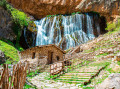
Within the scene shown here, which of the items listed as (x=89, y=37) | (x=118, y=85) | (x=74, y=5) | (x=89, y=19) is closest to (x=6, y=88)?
(x=118, y=85)

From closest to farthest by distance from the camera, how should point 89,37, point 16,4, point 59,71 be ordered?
point 59,71 → point 89,37 → point 16,4

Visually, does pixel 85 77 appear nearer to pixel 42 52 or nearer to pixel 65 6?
pixel 42 52

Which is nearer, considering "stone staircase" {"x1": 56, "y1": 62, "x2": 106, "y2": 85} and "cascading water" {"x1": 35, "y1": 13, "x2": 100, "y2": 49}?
"stone staircase" {"x1": 56, "y1": 62, "x2": 106, "y2": 85}

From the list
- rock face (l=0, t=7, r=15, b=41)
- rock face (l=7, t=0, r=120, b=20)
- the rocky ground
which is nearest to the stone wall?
the rocky ground

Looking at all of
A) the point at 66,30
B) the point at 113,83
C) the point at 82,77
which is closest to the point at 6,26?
the point at 66,30

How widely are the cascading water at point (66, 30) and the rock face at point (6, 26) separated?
6.61m

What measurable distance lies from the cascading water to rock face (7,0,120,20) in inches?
110

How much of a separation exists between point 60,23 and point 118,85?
30594 millimetres

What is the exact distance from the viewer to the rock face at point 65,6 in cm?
3403

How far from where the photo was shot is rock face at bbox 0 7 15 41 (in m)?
24.2

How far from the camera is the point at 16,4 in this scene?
39.0 meters

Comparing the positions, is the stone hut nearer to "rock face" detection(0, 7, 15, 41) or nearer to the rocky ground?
the rocky ground

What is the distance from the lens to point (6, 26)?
82.3 ft

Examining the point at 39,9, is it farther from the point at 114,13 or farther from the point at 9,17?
the point at 114,13
